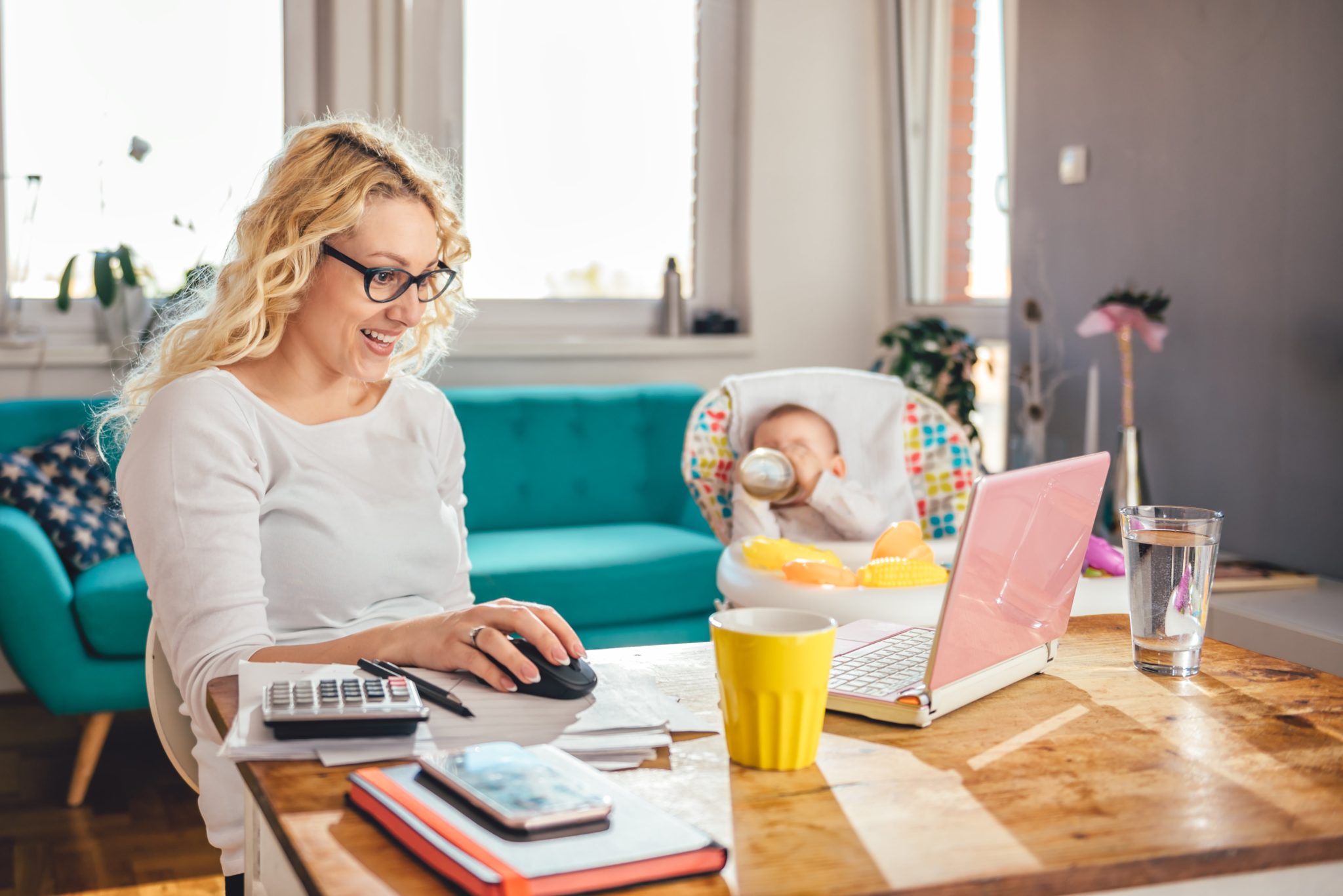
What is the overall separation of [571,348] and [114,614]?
1.71 metres

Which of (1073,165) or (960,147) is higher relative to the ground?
(960,147)

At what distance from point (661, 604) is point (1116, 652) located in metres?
1.91

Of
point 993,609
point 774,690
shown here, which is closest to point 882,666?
point 993,609

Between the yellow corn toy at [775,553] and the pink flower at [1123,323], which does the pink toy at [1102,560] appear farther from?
the pink flower at [1123,323]

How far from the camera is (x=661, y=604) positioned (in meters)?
3.03

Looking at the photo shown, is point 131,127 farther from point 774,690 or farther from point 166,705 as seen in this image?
point 774,690

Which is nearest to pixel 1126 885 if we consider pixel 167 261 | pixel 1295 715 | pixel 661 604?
pixel 1295 715

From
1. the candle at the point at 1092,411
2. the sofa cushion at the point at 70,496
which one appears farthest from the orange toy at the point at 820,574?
the sofa cushion at the point at 70,496

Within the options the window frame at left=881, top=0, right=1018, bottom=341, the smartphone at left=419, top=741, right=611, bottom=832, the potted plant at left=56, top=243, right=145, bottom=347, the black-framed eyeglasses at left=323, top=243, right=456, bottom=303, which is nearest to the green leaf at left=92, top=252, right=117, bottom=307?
the potted plant at left=56, top=243, right=145, bottom=347

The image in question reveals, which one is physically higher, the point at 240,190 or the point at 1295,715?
the point at 240,190

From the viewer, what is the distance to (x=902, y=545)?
1712mm

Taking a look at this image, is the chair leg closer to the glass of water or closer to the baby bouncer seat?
the baby bouncer seat

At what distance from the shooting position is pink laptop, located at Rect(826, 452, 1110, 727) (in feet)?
3.04

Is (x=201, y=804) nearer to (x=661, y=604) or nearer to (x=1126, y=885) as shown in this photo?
(x=1126, y=885)
